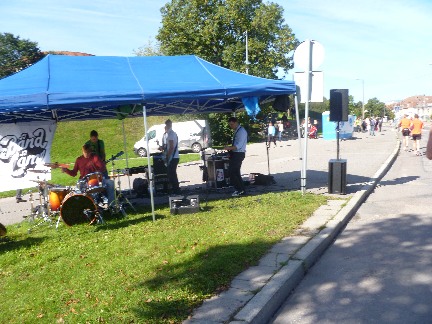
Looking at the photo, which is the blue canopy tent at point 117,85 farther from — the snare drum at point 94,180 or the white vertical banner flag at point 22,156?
the snare drum at point 94,180

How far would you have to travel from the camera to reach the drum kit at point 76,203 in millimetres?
7535

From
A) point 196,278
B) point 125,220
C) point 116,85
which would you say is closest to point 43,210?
point 125,220

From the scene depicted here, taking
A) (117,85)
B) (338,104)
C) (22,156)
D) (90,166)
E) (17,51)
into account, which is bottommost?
(90,166)

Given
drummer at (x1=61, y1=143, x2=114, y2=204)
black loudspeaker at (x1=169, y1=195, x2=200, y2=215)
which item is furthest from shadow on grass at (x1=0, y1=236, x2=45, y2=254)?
black loudspeaker at (x1=169, y1=195, x2=200, y2=215)

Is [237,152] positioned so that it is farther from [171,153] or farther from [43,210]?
[43,210]

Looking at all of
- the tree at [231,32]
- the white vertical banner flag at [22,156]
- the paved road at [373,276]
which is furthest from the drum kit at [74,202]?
the tree at [231,32]

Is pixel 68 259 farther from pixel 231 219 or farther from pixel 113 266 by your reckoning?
pixel 231 219

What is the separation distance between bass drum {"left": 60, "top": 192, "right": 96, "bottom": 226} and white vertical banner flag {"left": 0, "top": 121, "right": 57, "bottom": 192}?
930 mm

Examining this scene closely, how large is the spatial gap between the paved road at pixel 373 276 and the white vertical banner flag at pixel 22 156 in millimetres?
5457

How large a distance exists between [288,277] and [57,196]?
5.10 metres

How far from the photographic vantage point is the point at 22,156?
320 inches

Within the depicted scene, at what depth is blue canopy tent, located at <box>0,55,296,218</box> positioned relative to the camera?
7.23 m

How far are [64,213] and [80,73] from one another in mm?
2814

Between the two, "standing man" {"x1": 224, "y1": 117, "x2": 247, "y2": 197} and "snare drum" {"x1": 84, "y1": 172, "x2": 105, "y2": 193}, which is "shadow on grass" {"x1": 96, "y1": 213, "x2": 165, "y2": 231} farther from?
"standing man" {"x1": 224, "y1": 117, "x2": 247, "y2": 197}
